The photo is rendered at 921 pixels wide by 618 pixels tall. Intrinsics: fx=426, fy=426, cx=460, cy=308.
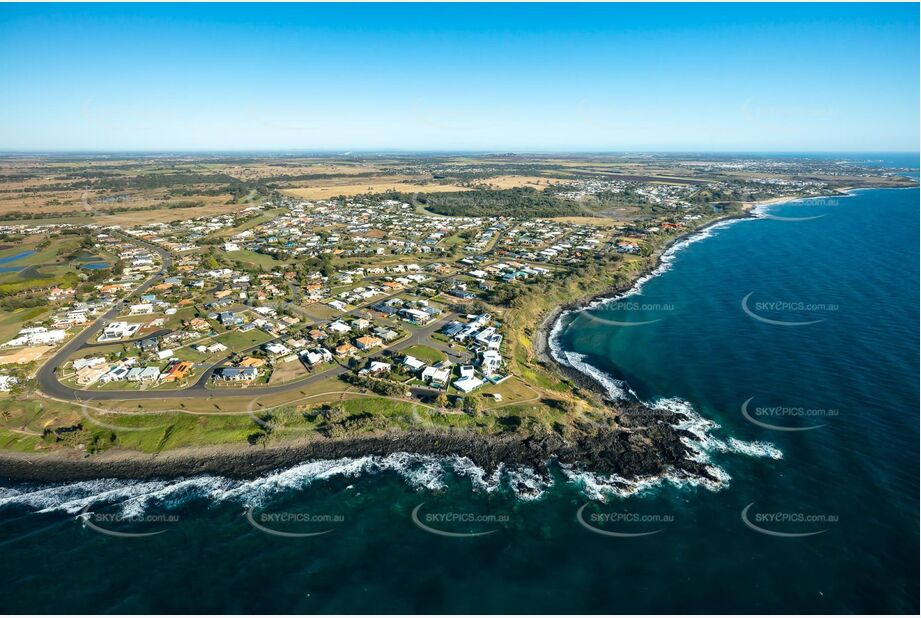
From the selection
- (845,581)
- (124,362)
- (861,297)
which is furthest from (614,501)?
(861,297)

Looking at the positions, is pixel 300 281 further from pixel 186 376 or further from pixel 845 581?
pixel 845 581

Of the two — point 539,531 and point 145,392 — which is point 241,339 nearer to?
point 145,392

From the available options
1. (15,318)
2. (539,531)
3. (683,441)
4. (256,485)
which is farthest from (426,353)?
(15,318)

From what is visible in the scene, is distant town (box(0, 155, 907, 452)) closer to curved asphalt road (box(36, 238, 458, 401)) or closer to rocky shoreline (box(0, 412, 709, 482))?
curved asphalt road (box(36, 238, 458, 401))

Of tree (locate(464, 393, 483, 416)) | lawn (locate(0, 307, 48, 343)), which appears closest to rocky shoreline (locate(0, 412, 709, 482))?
tree (locate(464, 393, 483, 416))

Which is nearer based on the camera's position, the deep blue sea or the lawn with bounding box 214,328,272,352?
the deep blue sea

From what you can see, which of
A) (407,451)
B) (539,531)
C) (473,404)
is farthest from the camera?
(473,404)

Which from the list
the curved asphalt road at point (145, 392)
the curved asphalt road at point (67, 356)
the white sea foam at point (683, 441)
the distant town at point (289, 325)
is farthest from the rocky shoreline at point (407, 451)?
the curved asphalt road at point (67, 356)

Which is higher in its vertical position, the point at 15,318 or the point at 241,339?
the point at 15,318

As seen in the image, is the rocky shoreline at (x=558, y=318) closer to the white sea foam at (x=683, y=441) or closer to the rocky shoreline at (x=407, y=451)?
the white sea foam at (x=683, y=441)
